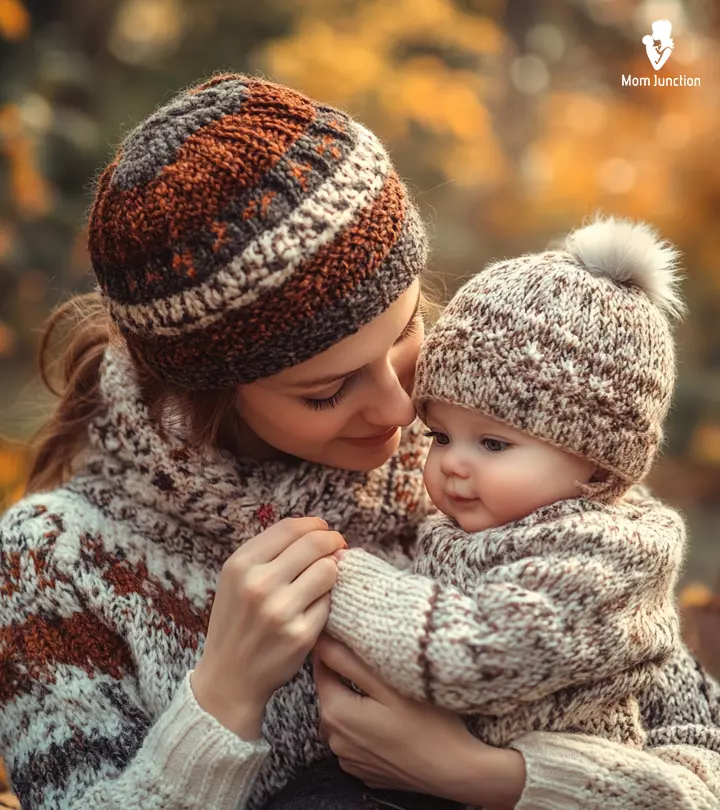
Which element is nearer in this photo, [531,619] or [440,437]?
[531,619]

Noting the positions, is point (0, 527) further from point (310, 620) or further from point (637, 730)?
point (637, 730)

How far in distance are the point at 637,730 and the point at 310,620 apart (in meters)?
0.52

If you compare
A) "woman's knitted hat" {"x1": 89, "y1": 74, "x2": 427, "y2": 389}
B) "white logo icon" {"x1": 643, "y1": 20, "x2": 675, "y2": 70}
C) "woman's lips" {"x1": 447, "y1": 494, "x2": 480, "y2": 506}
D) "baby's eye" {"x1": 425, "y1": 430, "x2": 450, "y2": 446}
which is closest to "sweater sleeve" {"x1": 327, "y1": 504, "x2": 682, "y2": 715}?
"woman's lips" {"x1": 447, "y1": 494, "x2": 480, "y2": 506}

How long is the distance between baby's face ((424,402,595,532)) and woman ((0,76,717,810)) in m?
0.12

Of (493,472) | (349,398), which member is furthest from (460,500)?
(349,398)

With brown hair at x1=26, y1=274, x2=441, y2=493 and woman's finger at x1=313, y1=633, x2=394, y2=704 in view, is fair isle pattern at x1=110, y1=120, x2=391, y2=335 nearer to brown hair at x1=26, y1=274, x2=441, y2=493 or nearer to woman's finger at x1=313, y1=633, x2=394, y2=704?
brown hair at x1=26, y1=274, x2=441, y2=493

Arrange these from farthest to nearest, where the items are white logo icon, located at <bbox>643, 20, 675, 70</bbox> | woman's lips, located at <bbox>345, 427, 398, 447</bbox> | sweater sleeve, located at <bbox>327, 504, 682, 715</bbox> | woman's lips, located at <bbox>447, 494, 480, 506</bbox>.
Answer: white logo icon, located at <bbox>643, 20, 675, 70</bbox> → woman's lips, located at <bbox>345, 427, 398, 447</bbox> → woman's lips, located at <bbox>447, 494, 480, 506</bbox> → sweater sleeve, located at <bbox>327, 504, 682, 715</bbox>

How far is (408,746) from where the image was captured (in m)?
1.36

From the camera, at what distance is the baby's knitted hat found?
139 cm

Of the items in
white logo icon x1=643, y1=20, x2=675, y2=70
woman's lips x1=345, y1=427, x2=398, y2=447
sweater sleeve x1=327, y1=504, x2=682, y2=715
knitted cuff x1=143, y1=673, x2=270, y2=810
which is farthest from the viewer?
white logo icon x1=643, y1=20, x2=675, y2=70

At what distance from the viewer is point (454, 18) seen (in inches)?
168

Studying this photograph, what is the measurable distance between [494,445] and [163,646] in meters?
0.63

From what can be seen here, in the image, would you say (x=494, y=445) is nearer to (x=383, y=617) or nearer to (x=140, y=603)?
(x=383, y=617)

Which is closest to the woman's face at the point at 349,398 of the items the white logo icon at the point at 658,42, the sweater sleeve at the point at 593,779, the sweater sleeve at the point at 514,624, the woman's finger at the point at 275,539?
the woman's finger at the point at 275,539
